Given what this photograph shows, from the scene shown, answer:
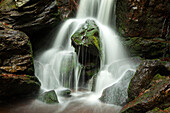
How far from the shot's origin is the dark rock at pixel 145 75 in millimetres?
3748

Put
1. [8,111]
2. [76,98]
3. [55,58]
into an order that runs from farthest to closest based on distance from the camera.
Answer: [55,58], [76,98], [8,111]

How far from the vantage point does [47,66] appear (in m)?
7.20

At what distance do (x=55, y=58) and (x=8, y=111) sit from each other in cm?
404

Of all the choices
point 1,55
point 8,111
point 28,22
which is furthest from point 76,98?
point 28,22

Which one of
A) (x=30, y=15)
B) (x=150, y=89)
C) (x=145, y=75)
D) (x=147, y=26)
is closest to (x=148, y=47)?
(x=147, y=26)

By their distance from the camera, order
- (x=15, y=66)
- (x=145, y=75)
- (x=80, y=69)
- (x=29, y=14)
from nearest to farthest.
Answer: (x=145, y=75)
(x=15, y=66)
(x=29, y=14)
(x=80, y=69)

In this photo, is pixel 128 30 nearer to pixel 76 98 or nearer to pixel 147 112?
pixel 76 98

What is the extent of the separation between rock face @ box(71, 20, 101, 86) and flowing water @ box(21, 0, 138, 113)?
406 mm

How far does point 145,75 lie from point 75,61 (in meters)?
4.25

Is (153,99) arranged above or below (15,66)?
below

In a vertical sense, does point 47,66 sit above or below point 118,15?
below

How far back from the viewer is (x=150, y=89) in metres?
3.41

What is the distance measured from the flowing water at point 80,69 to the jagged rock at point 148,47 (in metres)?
0.71

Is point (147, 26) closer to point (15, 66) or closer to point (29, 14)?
point (29, 14)
